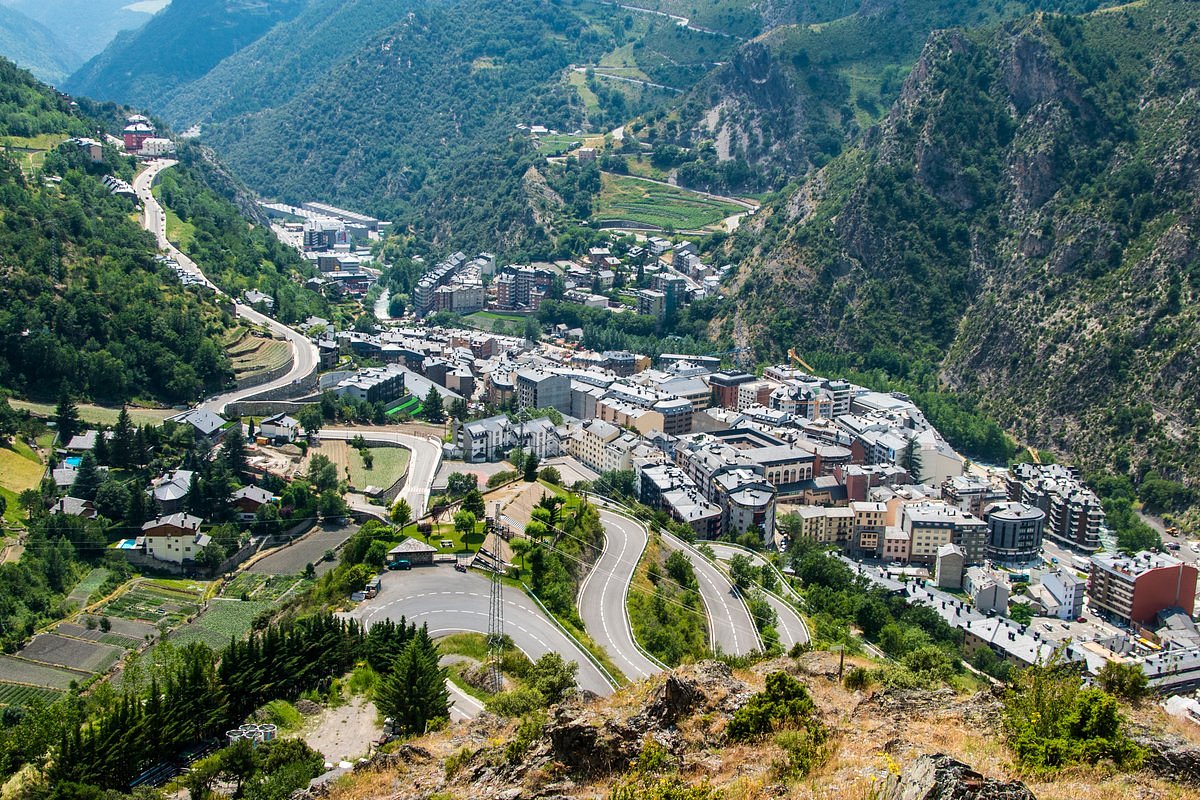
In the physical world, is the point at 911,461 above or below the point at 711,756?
below

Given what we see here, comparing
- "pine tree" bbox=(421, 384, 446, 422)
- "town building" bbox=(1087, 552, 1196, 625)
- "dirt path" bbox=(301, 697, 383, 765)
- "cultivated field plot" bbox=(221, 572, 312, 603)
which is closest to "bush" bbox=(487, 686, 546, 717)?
"dirt path" bbox=(301, 697, 383, 765)

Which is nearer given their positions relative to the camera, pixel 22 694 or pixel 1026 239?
pixel 22 694

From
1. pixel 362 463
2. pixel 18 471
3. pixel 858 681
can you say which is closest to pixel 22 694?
pixel 18 471

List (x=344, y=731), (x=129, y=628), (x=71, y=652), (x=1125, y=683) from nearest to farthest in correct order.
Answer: (x=1125, y=683) < (x=344, y=731) < (x=71, y=652) < (x=129, y=628)

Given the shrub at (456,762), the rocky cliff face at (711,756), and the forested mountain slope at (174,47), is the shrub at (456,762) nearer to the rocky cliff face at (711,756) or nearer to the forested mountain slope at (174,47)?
the rocky cliff face at (711,756)

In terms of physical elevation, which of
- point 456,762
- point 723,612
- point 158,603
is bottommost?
point 158,603

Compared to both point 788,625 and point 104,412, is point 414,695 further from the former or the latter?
point 104,412
